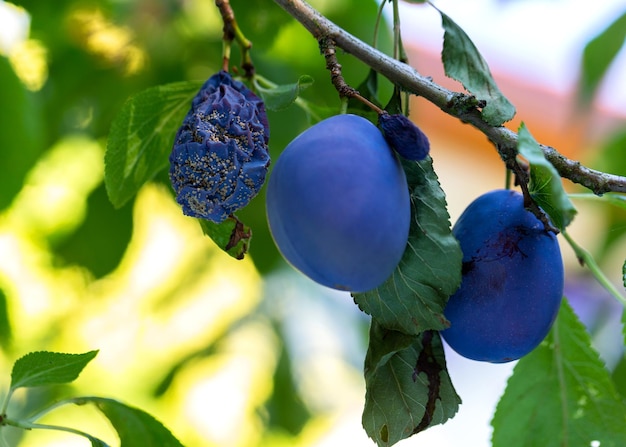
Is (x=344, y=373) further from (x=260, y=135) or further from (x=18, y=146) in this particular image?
(x=260, y=135)

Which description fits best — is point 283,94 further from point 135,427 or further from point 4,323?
point 4,323

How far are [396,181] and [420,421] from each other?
0.25 meters

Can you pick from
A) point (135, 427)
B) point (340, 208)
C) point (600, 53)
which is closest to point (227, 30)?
point (340, 208)

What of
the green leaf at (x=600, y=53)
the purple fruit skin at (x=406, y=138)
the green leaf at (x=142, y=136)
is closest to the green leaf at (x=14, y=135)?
the green leaf at (x=142, y=136)

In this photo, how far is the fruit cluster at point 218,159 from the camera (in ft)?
2.04

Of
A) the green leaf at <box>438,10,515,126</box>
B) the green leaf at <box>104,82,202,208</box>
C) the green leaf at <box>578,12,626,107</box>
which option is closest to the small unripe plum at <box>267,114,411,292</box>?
the green leaf at <box>438,10,515,126</box>

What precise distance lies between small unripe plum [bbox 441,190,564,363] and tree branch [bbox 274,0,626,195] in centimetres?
8

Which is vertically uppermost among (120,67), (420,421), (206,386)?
(420,421)

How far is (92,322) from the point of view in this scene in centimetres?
151

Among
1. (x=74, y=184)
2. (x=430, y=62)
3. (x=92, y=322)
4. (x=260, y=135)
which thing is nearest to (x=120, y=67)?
(x=74, y=184)

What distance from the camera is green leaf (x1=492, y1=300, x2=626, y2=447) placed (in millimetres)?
820

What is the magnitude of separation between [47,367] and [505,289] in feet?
1.47

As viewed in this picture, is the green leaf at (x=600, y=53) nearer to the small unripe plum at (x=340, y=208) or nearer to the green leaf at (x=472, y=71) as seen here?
the green leaf at (x=472, y=71)

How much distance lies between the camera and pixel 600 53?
1.33m
